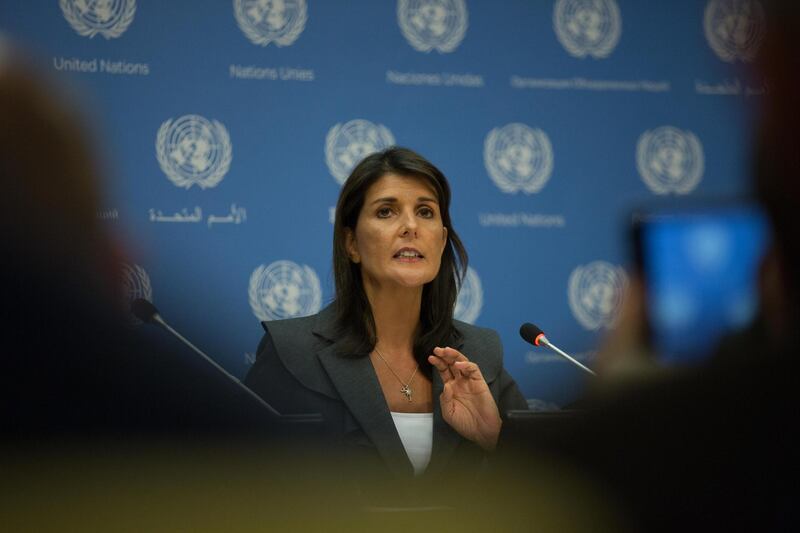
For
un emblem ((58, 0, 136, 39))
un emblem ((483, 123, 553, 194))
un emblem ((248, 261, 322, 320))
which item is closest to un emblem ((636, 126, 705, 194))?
un emblem ((483, 123, 553, 194))

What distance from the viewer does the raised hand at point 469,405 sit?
3.89ft

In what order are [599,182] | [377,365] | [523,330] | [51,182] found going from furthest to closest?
A: [599,182] < [377,365] < [523,330] < [51,182]

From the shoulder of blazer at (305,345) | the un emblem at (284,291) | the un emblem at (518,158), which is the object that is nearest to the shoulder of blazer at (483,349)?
the shoulder of blazer at (305,345)

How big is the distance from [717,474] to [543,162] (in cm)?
290

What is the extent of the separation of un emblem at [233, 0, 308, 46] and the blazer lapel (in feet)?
5.39

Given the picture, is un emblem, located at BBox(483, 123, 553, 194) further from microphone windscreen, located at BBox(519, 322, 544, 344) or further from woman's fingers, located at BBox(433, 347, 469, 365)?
woman's fingers, located at BBox(433, 347, 469, 365)

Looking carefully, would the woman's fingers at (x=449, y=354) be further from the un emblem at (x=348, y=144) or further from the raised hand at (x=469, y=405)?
the un emblem at (x=348, y=144)

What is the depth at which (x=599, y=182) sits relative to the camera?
3.03 m

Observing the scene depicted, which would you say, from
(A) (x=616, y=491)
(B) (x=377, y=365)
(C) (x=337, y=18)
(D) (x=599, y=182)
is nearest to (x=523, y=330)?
(B) (x=377, y=365)

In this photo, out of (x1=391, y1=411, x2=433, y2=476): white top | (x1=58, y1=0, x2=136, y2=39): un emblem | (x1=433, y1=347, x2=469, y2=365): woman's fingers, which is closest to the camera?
(x1=433, y1=347, x2=469, y2=365): woman's fingers

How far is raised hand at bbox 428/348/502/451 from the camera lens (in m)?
1.19

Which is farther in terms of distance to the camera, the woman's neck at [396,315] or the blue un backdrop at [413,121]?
the blue un backdrop at [413,121]

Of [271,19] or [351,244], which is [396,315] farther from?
[271,19]

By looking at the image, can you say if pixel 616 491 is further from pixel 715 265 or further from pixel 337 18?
pixel 337 18
